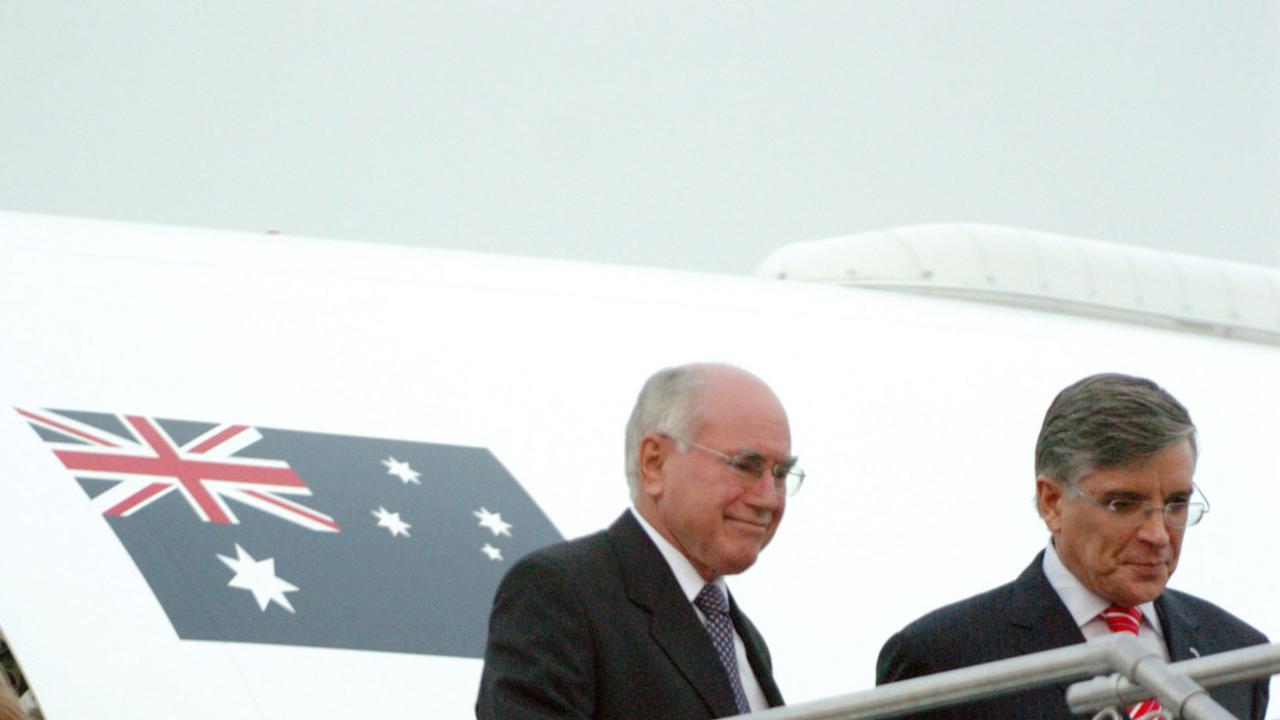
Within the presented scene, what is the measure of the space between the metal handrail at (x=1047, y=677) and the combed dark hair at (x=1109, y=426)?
729 millimetres

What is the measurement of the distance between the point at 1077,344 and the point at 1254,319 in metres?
2.07

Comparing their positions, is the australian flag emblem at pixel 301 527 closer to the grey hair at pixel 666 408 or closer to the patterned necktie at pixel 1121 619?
the grey hair at pixel 666 408

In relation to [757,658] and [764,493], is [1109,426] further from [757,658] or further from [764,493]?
[757,658]

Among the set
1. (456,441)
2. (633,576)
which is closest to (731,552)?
(633,576)

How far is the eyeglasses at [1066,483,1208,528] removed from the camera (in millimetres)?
3750

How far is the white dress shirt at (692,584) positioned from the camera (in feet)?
12.3

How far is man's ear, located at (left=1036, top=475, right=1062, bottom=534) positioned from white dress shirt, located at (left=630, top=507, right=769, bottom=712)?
0.69m

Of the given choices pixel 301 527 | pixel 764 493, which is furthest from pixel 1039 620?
pixel 301 527

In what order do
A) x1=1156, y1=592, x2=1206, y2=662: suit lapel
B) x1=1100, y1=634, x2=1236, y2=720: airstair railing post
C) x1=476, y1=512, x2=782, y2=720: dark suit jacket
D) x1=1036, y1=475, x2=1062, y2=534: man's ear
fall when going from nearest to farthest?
x1=1100, y1=634, x2=1236, y2=720: airstair railing post < x1=476, y1=512, x2=782, y2=720: dark suit jacket < x1=1036, y1=475, x2=1062, y2=534: man's ear < x1=1156, y1=592, x2=1206, y2=662: suit lapel

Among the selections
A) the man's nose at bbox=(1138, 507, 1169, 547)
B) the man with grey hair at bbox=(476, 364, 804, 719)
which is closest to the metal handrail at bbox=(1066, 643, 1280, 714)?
the man's nose at bbox=(1138, 507, 1169, 547)

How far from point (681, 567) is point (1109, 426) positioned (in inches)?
35.4

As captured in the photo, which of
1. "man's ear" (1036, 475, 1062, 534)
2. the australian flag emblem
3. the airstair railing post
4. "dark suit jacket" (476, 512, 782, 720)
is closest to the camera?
the airstair railing post

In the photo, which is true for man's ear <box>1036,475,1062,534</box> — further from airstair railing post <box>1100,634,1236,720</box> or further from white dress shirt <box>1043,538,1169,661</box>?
airstair railing post <box>1100,634,1236,720</box>

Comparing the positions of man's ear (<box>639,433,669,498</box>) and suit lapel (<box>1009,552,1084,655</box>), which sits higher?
man's ear (<box>639,433,669,498</box>)
